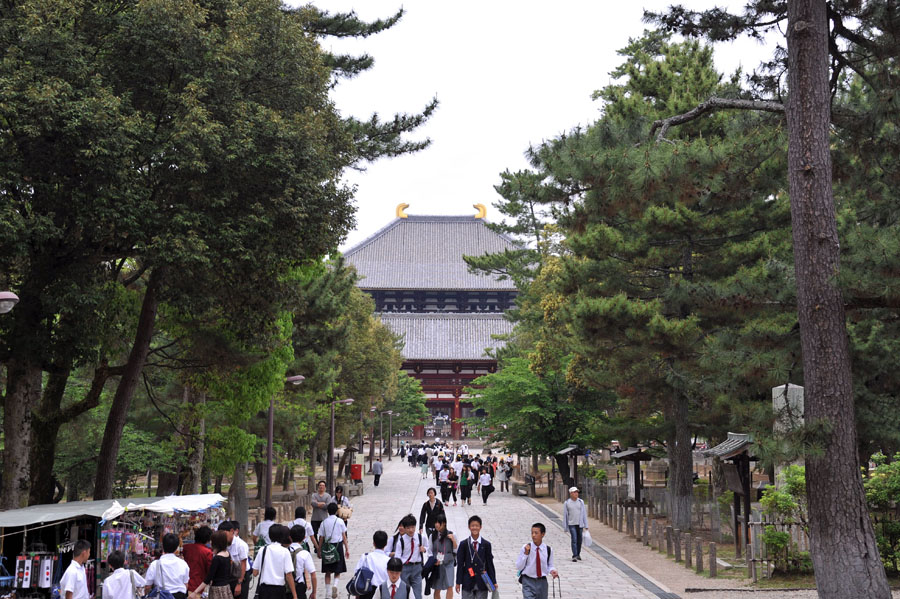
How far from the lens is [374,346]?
38.1 meters

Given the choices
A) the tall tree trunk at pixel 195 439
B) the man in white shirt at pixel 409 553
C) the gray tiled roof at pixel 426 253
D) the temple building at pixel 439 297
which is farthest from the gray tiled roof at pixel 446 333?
the man in white shirt at pixel 409 553

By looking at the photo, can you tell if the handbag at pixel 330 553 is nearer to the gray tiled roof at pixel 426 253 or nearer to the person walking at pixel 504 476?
the person walking at pixel 504 476

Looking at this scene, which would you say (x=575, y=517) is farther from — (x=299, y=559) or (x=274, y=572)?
(x=274, y=572)

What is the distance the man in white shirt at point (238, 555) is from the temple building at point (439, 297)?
5868cm

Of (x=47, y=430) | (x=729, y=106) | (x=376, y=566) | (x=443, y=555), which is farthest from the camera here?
(x=47, y=430)

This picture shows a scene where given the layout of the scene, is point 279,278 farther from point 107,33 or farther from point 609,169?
point 609,169

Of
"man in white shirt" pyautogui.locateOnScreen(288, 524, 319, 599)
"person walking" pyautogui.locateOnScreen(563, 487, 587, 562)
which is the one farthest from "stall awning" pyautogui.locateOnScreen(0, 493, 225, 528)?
"person walking" pyautogui.locateOnScreen(563, 487, 587, 562)

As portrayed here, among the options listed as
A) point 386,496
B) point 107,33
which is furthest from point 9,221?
point 386,496

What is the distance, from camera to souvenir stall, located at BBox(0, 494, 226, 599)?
1172 cm

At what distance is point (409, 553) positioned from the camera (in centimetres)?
1122

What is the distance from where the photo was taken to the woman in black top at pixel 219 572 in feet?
32.1

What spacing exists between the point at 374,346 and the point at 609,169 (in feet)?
88.2

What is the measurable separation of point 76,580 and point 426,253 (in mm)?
74895

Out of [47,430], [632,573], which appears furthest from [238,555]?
[632,573]
